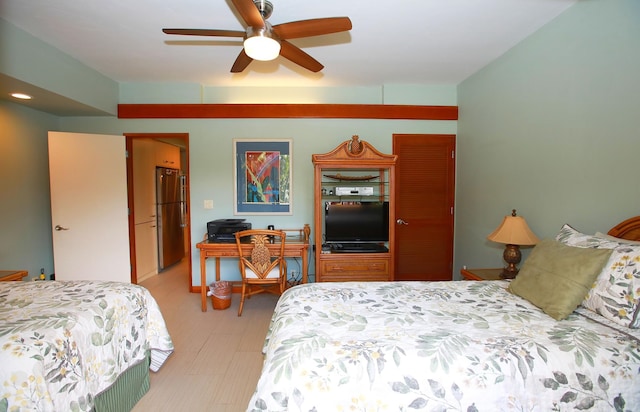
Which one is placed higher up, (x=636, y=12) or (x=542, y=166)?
(x=636, y=12)

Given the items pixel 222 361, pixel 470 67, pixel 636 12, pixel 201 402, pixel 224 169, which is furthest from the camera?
pixel 224 169

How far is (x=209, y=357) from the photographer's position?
2229 mm

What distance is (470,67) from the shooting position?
10.0ft

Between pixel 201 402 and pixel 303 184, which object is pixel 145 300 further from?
pixel 303 184

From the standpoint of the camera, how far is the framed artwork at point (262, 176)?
3.59 meters

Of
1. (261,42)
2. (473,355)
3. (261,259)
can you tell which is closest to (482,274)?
(473,355)

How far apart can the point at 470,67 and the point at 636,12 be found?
1485 millimetres

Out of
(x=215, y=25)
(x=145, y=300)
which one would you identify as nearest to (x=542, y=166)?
(x=215, y=25)

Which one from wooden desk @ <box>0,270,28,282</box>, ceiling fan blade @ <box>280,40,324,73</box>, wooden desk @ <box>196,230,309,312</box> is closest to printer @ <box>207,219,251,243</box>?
wooden desk @ <box>196,230,309,312</box>

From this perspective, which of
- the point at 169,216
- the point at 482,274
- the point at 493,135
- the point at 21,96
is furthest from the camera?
the point at 169,216

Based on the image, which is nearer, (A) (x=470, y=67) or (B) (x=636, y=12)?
(B) (x=636, y=12)

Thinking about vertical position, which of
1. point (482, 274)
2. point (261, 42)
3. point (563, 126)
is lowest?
point (482, 274)

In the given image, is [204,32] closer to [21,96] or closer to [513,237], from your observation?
[21,96]

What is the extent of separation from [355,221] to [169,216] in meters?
3.36
